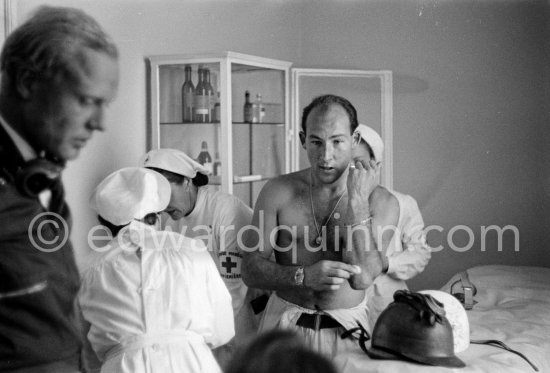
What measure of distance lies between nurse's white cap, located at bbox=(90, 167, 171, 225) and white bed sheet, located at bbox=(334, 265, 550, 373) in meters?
0.62

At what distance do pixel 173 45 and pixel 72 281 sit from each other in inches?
34.8

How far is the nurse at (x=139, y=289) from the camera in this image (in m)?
1.54

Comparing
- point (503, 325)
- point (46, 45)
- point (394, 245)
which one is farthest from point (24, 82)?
point (503, 325)

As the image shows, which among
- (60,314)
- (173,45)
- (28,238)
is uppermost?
(173,45)

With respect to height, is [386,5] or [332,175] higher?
[386,5]

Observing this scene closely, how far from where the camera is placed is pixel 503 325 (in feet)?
7.91

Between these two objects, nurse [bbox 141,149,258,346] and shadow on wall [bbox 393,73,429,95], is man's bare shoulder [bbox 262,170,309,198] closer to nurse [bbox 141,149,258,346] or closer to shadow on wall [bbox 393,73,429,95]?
nurse [bbox 141,149,258,346]

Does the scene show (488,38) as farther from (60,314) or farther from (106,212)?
(60,314)

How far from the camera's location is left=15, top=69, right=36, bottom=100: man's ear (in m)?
1.23

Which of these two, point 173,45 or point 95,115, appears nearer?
point 95,115

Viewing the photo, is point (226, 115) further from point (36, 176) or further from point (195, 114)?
point (36, 176)

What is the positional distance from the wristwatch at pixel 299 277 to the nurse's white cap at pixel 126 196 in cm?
50

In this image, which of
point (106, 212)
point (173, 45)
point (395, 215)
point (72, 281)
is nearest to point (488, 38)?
point (395, 215)

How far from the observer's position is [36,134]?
124cm
